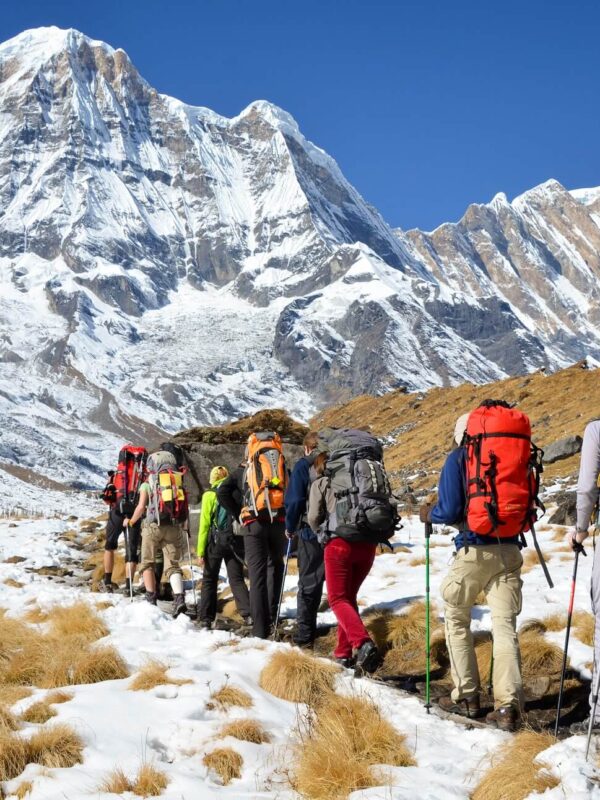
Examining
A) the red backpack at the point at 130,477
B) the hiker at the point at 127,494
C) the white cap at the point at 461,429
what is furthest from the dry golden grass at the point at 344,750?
the red backpack at the point at 130,477

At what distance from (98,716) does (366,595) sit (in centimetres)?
556

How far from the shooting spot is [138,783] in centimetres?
512

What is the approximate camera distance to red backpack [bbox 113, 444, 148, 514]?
13234mm

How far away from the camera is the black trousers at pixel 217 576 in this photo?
10.7 meters

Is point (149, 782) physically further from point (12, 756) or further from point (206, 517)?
point (206, 517)

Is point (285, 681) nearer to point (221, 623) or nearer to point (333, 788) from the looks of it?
point (333, 788)

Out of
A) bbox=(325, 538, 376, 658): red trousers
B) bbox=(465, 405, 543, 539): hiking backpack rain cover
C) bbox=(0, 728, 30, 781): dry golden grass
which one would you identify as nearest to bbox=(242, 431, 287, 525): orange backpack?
bbox=(325, 538, 376, 658): red trousers

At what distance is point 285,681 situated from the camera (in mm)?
7066

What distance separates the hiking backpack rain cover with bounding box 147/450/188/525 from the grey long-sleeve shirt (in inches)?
259

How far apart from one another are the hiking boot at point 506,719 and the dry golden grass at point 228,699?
1.95 metres

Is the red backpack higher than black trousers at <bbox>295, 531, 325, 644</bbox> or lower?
higher

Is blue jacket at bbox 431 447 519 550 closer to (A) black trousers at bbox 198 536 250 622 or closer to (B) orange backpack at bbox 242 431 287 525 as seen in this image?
(B) orange backpack at bbox 242 431 287 525

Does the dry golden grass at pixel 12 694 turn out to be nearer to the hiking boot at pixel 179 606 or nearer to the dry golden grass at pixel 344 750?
the dry golden grass at pixel 344 750

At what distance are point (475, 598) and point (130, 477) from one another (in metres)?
7.81
